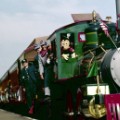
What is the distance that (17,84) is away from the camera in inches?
625

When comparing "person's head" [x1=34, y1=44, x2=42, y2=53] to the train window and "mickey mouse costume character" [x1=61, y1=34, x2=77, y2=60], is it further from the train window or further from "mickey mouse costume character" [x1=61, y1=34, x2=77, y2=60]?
the train window

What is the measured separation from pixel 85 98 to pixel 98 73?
61 centimetres

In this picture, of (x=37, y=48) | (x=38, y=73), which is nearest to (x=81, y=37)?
→ (x=37, y=48)

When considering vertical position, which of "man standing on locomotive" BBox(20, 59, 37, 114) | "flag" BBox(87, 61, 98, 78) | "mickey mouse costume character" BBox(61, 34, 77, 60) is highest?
"mickey mouse costume character" BBox(61, 34, 77, 60)

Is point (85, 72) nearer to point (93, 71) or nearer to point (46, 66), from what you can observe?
point (93, 71)

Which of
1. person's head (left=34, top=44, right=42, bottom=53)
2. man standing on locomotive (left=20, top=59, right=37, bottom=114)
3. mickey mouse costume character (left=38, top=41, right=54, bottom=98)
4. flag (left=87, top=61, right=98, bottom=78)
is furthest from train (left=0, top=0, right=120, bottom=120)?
person's head (left=34, top=44, right=42, bottom=53)

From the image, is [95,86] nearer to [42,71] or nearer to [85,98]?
[85,98]

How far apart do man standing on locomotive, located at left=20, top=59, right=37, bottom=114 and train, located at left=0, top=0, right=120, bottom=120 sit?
56cm

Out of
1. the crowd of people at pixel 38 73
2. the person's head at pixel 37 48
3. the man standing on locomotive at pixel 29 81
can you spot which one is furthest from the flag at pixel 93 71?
the man standing on locomotive at pixel 29 81

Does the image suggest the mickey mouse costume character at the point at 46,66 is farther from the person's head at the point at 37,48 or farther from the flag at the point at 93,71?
the flag at the point at 93,71

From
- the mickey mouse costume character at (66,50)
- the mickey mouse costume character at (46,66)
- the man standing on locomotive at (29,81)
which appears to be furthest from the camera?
the man standing on locomotive at (29,81)

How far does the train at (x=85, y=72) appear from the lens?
301 inches

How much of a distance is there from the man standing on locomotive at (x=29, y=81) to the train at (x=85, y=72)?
556 mm

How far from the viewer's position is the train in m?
7.64
